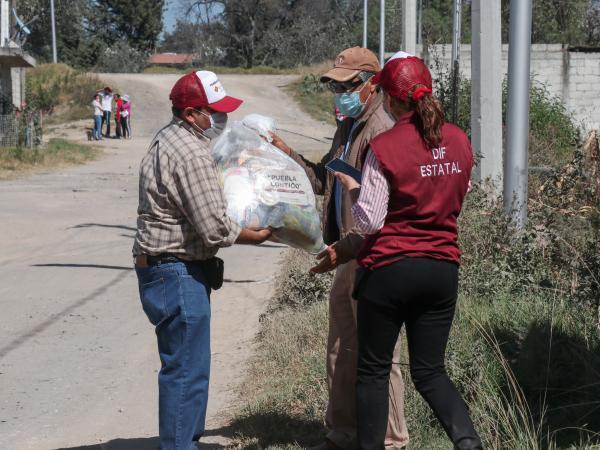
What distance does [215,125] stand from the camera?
441 centimetres

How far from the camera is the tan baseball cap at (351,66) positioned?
4.56 meters

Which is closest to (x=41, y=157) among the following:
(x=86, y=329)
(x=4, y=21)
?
(x=4, y=21)

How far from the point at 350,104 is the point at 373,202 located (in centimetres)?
89

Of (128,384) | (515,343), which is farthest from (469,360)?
(128,384)

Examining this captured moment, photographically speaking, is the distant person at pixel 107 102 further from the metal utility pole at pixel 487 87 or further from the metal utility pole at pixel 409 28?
the metal utility pole at pixel 487 87

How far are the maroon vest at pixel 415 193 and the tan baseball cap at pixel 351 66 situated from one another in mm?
704

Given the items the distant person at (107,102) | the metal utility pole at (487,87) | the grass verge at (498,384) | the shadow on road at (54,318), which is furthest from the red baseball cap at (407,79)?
the distant person at (107,102)

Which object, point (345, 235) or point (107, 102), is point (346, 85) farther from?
point (107, 102)

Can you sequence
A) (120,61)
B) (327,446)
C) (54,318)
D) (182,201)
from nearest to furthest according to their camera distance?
(182,201) → (327,446) → (54,318) → (120,61)

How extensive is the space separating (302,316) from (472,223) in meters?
1.77

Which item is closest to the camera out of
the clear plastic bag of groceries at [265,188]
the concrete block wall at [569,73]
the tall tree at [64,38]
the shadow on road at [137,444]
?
the clear plastic bag of groceries at [265,188]

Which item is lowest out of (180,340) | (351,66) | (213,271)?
Result: (180,340)

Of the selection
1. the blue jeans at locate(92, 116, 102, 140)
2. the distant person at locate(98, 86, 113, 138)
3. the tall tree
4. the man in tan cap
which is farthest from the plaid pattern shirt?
the tall tree

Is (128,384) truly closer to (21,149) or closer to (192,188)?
(192,188)
